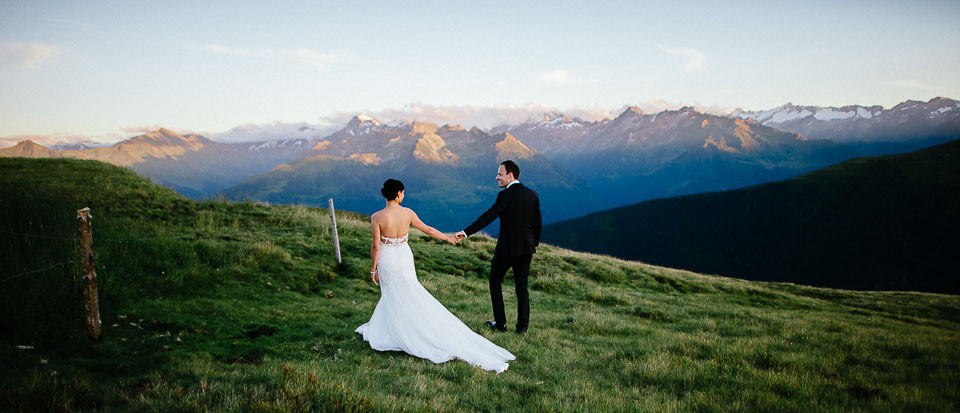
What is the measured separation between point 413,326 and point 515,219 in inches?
A: 122

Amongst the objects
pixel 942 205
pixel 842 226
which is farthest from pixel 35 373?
pixel 942 205

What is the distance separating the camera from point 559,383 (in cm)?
684

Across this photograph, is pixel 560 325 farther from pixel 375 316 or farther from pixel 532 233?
pixel 375 316

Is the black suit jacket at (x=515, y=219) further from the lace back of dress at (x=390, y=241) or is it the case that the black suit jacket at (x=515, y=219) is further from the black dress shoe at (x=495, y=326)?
the black dress shoe at (x=495, y=326)

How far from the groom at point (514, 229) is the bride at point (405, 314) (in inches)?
58.2

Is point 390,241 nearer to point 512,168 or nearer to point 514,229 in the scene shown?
point 514,229

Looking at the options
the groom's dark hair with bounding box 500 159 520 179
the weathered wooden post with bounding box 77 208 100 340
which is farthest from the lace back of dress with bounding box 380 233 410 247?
the weathered wooden post with bounding box 77 208 100 340

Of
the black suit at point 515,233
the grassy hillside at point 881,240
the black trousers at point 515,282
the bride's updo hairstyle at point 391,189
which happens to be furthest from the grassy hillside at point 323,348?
the grassy hillside at point 881,240

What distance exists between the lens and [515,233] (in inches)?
374

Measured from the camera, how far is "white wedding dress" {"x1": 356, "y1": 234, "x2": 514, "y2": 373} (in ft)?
26.2

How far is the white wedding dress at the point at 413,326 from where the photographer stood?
7973mm

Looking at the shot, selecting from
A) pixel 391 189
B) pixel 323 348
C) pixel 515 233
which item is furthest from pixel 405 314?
pixel 515 233

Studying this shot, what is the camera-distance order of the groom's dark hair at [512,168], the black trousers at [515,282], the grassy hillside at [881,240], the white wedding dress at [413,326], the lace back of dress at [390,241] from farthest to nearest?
1. the grassy hillside at [881,240]
2. the black trousers at [515,282]
3. the groom's dark hair at [512,168]
4. the lace back of dress at [390,241]
5. the white wedding dress at [413,326]

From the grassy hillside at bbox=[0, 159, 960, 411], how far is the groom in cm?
108
